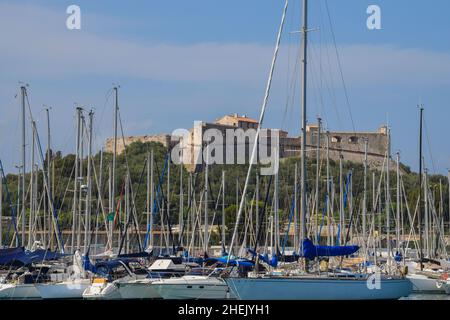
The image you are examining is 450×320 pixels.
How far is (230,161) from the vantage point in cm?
8981

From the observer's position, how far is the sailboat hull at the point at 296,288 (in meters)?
29.8

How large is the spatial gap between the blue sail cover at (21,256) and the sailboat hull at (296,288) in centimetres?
1012

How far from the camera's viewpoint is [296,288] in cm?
2983

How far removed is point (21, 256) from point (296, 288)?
39.9 feet

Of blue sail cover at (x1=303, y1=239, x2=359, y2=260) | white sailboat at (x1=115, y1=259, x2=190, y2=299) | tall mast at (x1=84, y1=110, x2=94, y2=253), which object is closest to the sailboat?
blue sail cover at (x1=303, y1=239, x2=359, y2=260)

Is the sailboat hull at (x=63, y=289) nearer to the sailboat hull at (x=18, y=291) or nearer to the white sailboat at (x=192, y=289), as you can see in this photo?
the sailboat hull at (x=18, y=291)

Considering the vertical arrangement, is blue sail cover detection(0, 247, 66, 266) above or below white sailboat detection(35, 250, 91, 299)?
above

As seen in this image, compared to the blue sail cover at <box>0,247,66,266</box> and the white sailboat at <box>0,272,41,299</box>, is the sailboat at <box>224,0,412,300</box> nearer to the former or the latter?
the white sailboat at <box>0,272,41,299</box>

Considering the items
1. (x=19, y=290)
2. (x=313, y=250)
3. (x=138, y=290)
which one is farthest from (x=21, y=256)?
(x=313, y=250)

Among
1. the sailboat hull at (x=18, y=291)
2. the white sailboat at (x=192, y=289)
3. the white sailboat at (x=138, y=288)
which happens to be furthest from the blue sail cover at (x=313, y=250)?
the sailboat hull at (x=18, y=291)

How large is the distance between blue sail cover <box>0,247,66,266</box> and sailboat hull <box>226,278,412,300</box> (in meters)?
10.1

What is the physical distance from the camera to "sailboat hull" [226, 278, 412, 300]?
97.8 ft
